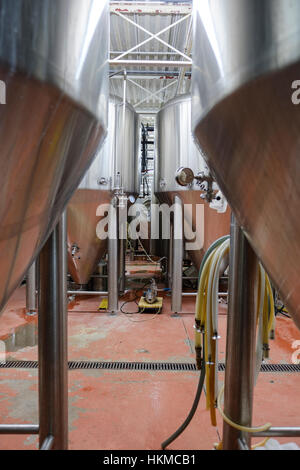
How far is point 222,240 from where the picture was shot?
1.16m

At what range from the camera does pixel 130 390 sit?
5.65 ft

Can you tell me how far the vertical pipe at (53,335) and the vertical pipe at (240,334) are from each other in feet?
1.74

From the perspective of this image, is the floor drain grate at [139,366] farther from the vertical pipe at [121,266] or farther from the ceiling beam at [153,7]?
the ceiling beam at [153,7]

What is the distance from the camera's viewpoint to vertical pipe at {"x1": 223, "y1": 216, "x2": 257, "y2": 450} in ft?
3.23

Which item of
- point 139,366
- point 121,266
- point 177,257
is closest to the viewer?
point 139,366

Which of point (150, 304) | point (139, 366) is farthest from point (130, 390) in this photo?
point (150, 304)

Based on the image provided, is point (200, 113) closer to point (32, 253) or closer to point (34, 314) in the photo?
point (32, 253)

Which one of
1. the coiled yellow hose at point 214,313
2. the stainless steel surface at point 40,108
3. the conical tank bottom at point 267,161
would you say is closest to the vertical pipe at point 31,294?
the coiled yellow hose at point 214,313

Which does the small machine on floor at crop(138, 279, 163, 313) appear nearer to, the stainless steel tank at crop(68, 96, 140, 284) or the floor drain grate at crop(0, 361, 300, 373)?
the stainless steel tank at crop(68, 96, 140, 284)

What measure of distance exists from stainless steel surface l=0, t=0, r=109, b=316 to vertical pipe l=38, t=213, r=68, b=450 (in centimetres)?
31

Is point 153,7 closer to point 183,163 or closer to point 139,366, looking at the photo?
point 183,163

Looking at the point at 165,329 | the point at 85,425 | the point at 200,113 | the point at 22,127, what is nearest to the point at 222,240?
the point at 200,113

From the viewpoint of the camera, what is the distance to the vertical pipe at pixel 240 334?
0.99 metres

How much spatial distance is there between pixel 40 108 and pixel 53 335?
0.76m
